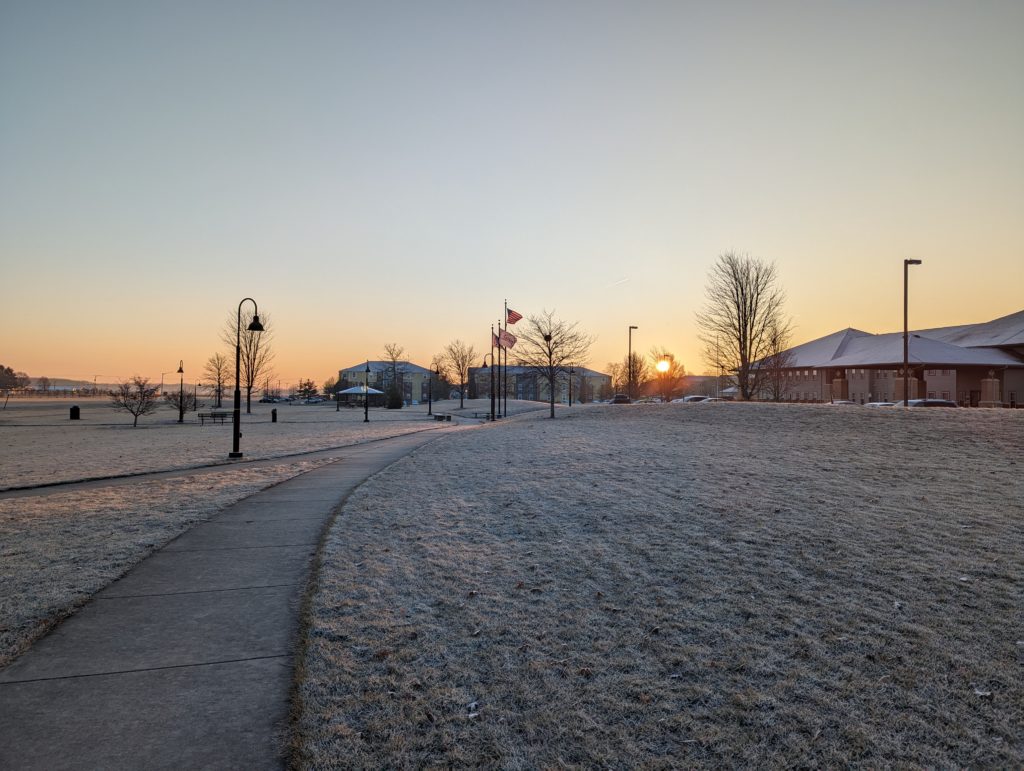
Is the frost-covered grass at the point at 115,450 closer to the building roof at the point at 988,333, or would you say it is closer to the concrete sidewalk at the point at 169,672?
the concrete sidewalk at the point at 169,672

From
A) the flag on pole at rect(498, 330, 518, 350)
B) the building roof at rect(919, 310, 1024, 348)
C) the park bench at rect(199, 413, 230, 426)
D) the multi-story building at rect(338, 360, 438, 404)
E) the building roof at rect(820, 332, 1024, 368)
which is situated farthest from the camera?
the multi-story building at rect(338, 360, 438, 404)

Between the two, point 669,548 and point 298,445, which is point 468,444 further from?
point 669,548

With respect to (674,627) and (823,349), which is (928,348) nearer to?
(823,349)

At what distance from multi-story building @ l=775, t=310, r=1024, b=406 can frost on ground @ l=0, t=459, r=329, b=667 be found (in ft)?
135

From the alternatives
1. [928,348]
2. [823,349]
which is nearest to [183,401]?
[823,349]

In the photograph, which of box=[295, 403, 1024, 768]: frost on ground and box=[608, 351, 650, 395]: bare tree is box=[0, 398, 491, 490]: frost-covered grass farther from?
box=[608, 351, 650, 395]: bare tree

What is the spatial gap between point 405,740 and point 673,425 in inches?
752

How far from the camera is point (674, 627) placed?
15.3 feet

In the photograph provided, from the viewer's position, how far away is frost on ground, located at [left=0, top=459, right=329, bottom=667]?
5117 mm

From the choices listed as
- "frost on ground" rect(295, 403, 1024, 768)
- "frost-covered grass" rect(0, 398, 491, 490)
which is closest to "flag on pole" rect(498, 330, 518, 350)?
"frost-covered grass" rect(0, 398, 491, 490)

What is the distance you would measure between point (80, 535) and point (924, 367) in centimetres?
5654

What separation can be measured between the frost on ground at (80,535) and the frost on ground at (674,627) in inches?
94.5

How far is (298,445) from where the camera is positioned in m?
21.7

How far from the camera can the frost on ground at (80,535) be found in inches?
201
